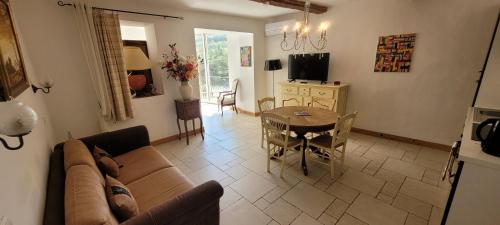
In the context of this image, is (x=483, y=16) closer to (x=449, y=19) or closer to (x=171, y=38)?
(x=449, y=19)

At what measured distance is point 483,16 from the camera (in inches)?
105

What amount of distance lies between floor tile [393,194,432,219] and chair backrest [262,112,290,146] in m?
1.31

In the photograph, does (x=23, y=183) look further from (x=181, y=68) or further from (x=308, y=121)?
(x=181, y=68)

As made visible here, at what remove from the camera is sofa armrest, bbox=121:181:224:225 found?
1135 mm

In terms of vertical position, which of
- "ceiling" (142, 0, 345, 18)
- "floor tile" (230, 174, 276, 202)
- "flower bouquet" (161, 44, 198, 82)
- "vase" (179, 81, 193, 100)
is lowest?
"floor tile" (230, 174, 276, 202)

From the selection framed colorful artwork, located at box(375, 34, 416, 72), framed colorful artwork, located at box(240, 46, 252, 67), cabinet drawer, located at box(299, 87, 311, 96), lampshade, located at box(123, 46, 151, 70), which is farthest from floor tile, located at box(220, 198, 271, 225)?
framed colorful artwork, located at box(240, 46, 252, 67)

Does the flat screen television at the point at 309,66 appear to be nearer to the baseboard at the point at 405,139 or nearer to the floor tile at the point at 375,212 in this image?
the baseboard at the point at 405,139

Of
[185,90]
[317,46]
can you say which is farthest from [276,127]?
[317,46]

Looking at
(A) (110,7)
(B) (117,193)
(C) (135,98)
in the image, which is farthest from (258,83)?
(B) (117,193)

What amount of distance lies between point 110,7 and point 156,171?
8.21 feet

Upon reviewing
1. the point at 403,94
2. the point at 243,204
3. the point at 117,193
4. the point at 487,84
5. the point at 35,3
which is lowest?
the point at 243,204

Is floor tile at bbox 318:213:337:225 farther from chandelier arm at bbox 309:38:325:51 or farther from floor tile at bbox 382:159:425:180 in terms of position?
chandelier arm at bbox 309:38:325:51

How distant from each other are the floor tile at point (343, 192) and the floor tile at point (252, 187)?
2.21ft

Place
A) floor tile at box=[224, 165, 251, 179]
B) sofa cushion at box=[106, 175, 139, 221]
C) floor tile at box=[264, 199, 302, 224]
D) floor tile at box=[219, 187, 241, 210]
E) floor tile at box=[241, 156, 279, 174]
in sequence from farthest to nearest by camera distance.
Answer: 1. floor tile at box=[241, 156, 279, 174]
2. floor tile at box=[224, 165, 251, 179]
3. floor tile at box=[219, 187, 241, 210]
4. floor tile at box=[264, 199, 302, 224]
5. sofa cushion at box=[106, 175, 139, 221]
